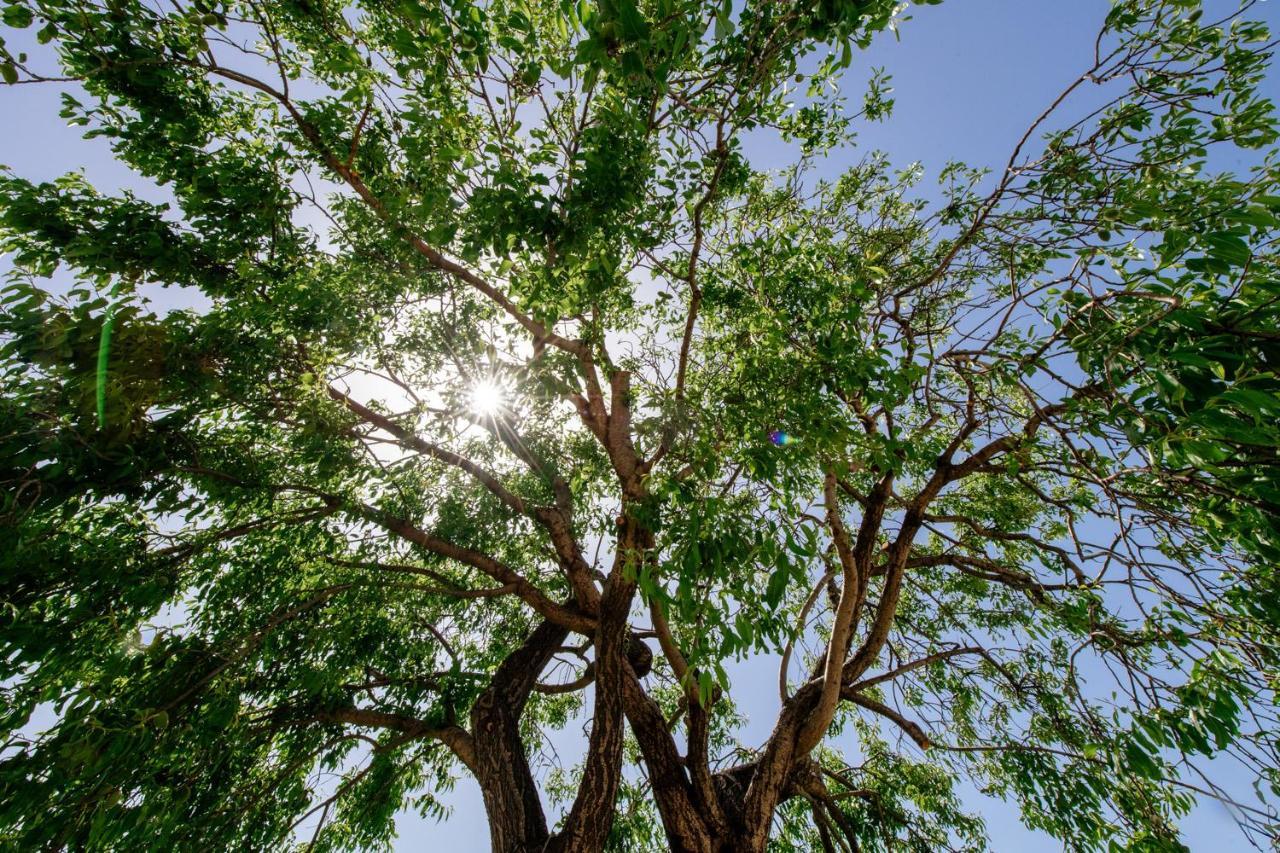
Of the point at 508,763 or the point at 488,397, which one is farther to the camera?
the point at 488,397

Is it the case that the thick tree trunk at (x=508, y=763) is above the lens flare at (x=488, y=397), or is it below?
below

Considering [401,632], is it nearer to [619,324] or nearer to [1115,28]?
[619,324]

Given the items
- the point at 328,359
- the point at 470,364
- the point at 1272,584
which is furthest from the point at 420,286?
the point at 1272,584

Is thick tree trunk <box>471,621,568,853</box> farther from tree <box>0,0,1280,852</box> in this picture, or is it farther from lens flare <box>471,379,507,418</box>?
lens flare <box>471,379,507,418</box>

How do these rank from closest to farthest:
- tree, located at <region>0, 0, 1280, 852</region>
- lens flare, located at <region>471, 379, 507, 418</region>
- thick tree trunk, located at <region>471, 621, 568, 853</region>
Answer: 1. tree, located at <region>0, 0, 1280, 852</region>
2. thick tree trunk, located at <region>471, 621, 568, 853</region>
3. lens flare, located at <region>471, 379, 507, 418</region>

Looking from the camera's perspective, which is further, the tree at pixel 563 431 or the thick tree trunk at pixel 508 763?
the thick tree trunk at pixel 508 763

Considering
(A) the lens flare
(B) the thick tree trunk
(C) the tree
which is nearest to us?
(C) the tree

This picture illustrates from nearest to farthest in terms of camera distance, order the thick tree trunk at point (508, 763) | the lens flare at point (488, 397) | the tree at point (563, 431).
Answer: the tree at point (563, 431), the thick tree trunk at point (508, 763), the lens flare at point (488, 397)

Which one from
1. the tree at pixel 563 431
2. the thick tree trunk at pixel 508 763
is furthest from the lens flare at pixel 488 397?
the thick tree trunk at pixel 508 763

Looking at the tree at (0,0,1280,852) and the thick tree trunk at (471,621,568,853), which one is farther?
the thick tree trunk at (471,621,568,853)

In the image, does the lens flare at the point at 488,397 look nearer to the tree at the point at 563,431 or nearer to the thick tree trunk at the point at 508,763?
the tree at the point at 563,431

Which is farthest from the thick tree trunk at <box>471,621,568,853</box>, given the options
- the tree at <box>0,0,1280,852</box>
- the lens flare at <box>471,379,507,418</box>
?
the lens flare at <box>471,379,507,418</box>

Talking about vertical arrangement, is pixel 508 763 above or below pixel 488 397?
below

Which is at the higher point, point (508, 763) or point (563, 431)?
point (563, 431)
